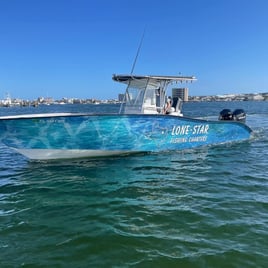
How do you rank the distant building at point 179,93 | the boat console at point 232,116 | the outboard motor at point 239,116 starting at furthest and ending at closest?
the outboard motor at point 239,116
the boat console at point 232,116
the distant building at point 179,93

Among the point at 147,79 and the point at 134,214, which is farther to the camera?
the point at 147,79

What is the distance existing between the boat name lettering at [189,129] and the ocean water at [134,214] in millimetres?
1684

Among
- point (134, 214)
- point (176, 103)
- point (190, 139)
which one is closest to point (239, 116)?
point (176, 103)

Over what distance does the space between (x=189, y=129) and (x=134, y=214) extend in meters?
6.93

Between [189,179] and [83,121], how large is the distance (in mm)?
3849

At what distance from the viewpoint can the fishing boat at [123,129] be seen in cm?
1010

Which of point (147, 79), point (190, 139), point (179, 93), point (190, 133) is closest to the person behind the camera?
point (147, 79)

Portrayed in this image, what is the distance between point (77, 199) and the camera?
280 inches

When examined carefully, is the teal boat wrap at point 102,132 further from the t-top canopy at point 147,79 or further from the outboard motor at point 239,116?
the outboard motor at point 239,116

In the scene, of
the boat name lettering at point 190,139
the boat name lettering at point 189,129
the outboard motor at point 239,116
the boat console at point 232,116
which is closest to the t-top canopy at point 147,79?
the boat name lettering at point 189,129

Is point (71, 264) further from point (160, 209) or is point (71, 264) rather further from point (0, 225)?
point (160, 209)

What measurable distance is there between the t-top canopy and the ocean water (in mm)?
3366

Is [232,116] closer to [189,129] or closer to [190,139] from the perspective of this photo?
[190,139]

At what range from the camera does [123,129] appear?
10.8m
